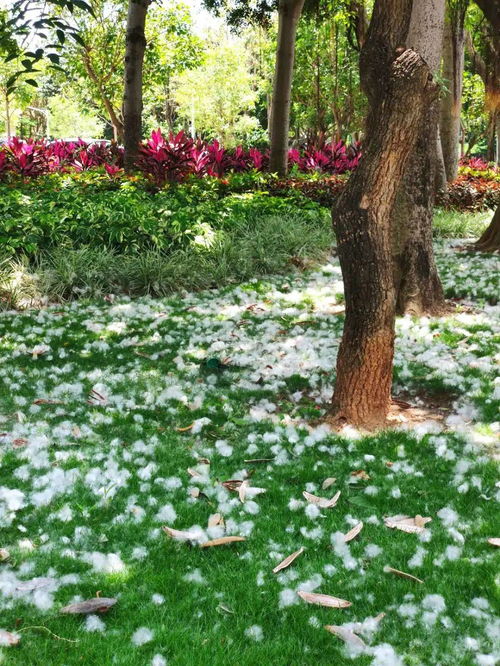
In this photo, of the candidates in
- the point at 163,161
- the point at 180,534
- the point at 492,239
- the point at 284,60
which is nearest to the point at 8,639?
the point at 180,534

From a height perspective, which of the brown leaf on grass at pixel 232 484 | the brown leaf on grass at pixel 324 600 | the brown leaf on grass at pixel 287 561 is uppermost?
the brown leaf on grass at pixel 232 484

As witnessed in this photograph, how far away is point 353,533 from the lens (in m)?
3.11

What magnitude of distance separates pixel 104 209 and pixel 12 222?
1.20 metres

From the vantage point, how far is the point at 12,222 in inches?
311

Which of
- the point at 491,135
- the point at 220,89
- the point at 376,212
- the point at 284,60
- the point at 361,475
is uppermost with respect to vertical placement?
the point at 220,89

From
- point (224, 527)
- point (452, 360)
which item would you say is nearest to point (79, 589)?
point (224, 527)

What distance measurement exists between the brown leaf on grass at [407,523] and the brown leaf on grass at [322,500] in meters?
0.28

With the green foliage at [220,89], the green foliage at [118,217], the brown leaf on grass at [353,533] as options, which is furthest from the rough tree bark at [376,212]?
the green foliage at [220,89]

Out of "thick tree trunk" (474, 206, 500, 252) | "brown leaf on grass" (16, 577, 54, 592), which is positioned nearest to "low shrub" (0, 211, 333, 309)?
"thick tree trunk" (474, 206, 500, 252)

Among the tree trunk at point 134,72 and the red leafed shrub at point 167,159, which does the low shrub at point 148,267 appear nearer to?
the red leafed shrub at point 167,159

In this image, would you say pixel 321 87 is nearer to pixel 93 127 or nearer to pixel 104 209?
pixel 104 209

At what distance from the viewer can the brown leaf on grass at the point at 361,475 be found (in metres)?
3.65

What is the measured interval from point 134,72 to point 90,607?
10938mm

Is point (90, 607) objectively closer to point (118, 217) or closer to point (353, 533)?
point (353, 533)
